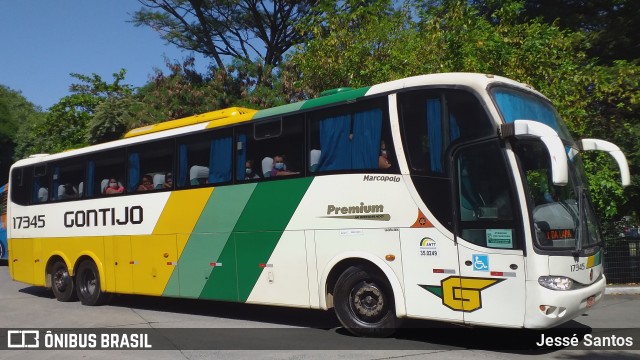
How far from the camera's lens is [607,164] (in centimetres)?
1241

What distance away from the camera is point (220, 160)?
9.83 metres

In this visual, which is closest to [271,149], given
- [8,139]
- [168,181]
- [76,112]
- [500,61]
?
[168,181]

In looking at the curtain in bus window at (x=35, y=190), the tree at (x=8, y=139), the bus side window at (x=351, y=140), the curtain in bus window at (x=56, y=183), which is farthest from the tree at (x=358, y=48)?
the tree at (x=8, y=139)

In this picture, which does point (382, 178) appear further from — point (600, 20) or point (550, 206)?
point (600, 20)

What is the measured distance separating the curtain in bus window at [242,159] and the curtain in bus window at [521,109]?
4068mm

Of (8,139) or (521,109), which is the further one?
(8,139)

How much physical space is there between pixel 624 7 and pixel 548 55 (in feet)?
21.6

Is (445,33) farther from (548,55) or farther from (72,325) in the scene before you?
(72,325)

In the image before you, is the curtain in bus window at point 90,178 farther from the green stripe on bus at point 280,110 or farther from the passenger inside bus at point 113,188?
the green stripe on bus at point 280,110

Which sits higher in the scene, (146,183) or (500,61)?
(500,61)

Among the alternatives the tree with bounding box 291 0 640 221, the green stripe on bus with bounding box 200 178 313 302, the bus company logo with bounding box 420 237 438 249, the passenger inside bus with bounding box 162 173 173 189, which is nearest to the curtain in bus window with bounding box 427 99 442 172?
the bus company logo with bounding box 420 237 438 249

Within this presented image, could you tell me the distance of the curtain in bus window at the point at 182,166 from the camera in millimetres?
10398

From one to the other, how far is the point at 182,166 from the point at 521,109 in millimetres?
5797

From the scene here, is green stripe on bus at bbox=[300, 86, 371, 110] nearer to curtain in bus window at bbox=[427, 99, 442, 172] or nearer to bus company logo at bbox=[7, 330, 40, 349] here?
curtain in bus window at bbox=[427, 99, 442, 172]
